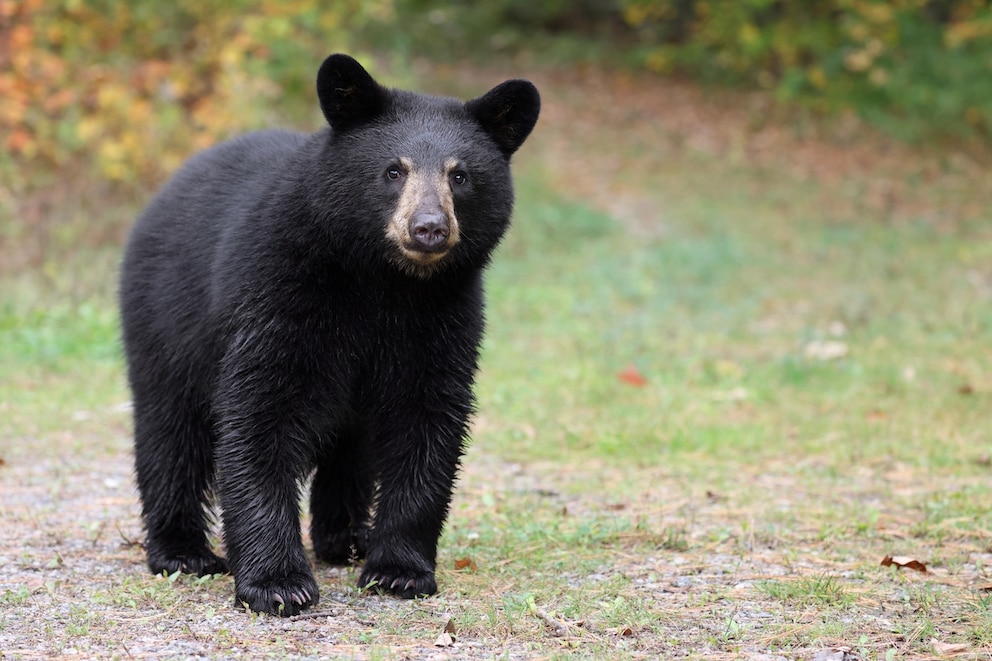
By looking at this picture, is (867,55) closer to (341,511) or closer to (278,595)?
(341,511)

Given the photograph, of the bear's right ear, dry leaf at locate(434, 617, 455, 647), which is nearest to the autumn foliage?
the bear's right ear

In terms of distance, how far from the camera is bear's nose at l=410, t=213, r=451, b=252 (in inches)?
166

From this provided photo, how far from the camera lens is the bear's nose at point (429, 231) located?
4.22 m

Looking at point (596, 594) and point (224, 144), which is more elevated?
point (224, 144)

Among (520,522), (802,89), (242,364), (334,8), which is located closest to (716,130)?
(802,89)

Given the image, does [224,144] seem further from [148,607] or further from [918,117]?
[918,117]

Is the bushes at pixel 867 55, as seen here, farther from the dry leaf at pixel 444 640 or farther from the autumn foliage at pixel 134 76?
the dry leaf at pixel 444 640

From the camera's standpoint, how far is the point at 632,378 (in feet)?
28.3

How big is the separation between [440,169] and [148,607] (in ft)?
5.92

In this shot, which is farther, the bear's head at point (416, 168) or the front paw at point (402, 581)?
the front paw at point (402, 581)

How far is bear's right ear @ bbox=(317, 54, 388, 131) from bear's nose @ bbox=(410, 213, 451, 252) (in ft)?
1.80

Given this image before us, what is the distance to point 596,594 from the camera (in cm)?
454

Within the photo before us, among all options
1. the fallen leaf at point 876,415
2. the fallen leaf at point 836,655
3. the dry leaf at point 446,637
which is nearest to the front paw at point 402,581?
the dry leaf at point 446,637

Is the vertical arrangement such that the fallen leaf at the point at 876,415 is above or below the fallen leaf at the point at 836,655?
below
